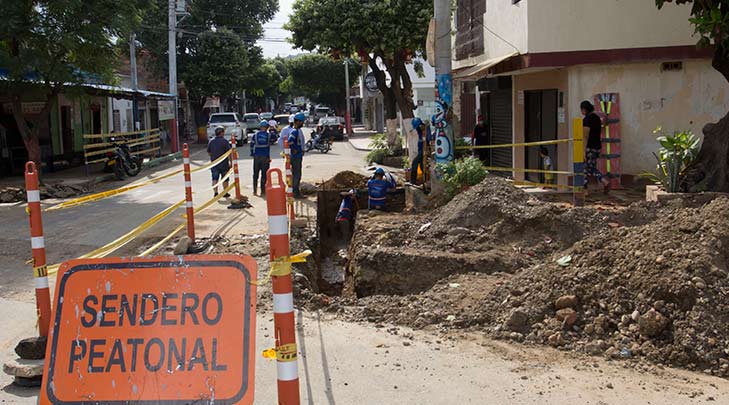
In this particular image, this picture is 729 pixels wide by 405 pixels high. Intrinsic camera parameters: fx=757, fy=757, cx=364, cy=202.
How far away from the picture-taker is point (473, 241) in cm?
928

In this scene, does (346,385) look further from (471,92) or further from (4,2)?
(471,92)

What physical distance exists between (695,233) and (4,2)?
15122mm

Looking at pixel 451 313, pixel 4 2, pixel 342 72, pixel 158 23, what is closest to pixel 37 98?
pixel 4 2

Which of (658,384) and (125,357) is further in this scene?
(658,384)

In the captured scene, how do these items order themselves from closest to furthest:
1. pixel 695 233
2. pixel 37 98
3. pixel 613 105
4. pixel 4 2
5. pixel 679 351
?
pixel 679 351, pixel 695 233, pixel 613 105, pixel 4 2, pixel 37 98

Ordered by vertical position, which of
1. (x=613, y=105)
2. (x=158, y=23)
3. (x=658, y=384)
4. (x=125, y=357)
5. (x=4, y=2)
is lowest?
(x=658, y=384)

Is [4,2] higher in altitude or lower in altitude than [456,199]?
higher

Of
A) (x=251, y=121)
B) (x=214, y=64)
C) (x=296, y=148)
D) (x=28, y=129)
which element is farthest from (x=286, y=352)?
(x=251, y=121)

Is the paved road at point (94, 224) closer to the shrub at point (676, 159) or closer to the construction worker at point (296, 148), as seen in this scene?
the construction worker at point (296, 148)

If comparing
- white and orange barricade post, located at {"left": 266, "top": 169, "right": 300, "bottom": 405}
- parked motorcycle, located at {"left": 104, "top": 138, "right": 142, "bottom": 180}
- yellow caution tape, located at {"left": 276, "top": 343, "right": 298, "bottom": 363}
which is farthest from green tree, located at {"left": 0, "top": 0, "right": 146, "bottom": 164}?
yellow caution tape, located at {"left": 276, "top": 343, "right": 298, "bottom": 363}

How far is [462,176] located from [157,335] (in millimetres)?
8847

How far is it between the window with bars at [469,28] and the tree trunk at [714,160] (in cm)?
726

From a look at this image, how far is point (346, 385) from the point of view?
5227 millimetres

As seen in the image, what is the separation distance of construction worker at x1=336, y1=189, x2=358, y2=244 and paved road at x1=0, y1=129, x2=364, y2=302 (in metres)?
1.46
